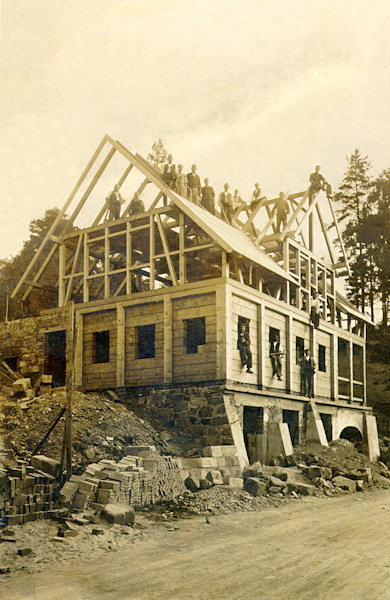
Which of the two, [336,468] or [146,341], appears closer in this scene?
[336,468]

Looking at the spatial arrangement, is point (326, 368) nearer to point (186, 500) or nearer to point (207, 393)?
point (207, 393)

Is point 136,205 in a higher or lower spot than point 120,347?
higher

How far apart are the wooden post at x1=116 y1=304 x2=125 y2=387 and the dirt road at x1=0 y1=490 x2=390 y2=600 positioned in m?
9.21

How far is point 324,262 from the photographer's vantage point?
27734mm

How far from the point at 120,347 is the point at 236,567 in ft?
44.9

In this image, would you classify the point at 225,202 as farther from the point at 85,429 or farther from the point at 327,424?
the point at 85,429

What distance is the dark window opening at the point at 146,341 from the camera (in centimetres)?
2131

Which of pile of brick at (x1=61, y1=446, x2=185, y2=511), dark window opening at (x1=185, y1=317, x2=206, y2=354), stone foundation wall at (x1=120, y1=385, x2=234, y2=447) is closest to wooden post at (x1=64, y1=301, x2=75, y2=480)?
pile of brick at (x1=61, y1=446, x2=185, y2=511)

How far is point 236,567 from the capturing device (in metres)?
8.70

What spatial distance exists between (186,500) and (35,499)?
4279 millimetres

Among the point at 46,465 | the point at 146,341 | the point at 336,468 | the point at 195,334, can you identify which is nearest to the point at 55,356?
the point at 146,341

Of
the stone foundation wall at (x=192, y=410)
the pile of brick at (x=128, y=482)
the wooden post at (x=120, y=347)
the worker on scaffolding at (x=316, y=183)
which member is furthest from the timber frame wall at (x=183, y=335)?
the worker on scaffolding at (x=316, y=183)

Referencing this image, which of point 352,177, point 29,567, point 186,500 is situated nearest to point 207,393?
point 186,500

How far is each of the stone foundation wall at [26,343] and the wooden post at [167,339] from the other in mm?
4971
